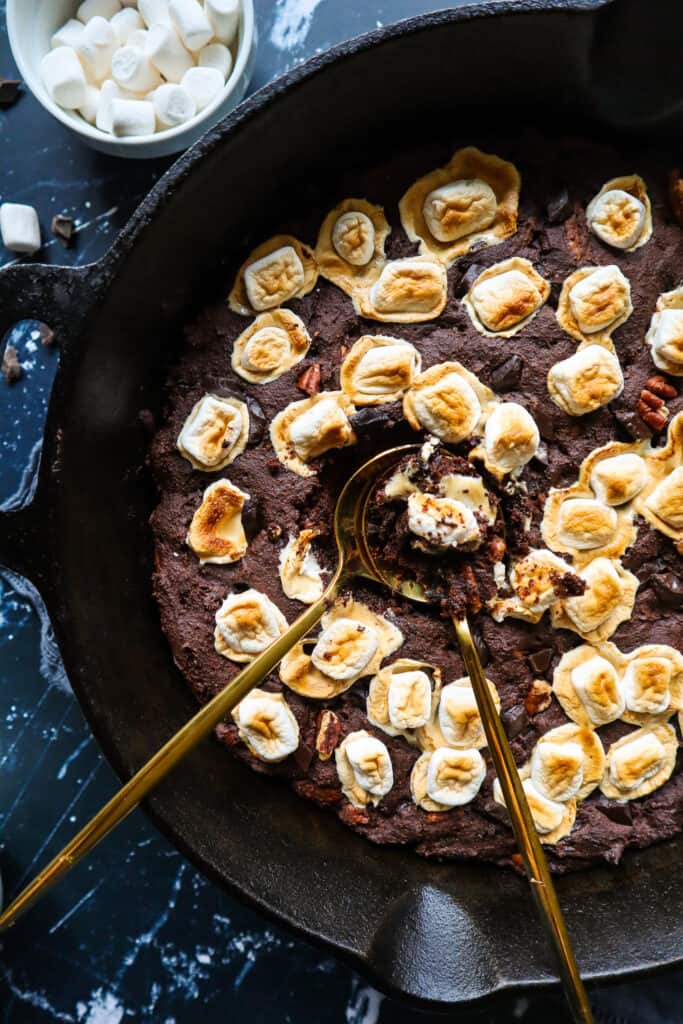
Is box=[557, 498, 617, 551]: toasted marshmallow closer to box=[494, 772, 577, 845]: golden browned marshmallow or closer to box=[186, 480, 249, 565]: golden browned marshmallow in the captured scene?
box=[494, 772, 577, 845]: golden browned marshmallow

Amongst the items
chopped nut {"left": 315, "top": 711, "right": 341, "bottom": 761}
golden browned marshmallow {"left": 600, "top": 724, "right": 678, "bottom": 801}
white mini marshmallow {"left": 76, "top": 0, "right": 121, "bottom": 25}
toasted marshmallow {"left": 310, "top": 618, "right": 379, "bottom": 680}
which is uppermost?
white mini marshmallow {"left": 76, "top": 0, "right": 121, "bottom": 25}

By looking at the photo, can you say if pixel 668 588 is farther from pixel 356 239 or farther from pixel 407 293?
pixel 356 239

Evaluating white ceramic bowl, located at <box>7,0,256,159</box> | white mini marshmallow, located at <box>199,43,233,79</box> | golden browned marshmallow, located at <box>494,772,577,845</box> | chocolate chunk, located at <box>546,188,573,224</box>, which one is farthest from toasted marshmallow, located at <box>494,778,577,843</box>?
white mini marshmallow, located at <box>199,43,233,79</box>

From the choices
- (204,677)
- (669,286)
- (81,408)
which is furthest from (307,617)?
(669,286)

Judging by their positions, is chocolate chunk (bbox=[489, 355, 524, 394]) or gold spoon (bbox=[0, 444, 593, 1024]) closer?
gold spoon (bbox=[0, 444, 593, 1024])

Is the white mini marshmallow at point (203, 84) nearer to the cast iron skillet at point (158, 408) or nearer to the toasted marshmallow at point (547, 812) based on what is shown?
the cast iron skillet at point (158, 408)

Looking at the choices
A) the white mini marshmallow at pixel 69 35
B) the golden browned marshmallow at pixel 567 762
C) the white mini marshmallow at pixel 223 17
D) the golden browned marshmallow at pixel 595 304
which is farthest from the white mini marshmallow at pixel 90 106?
the golden browned marshmallow at pixel 567 762
